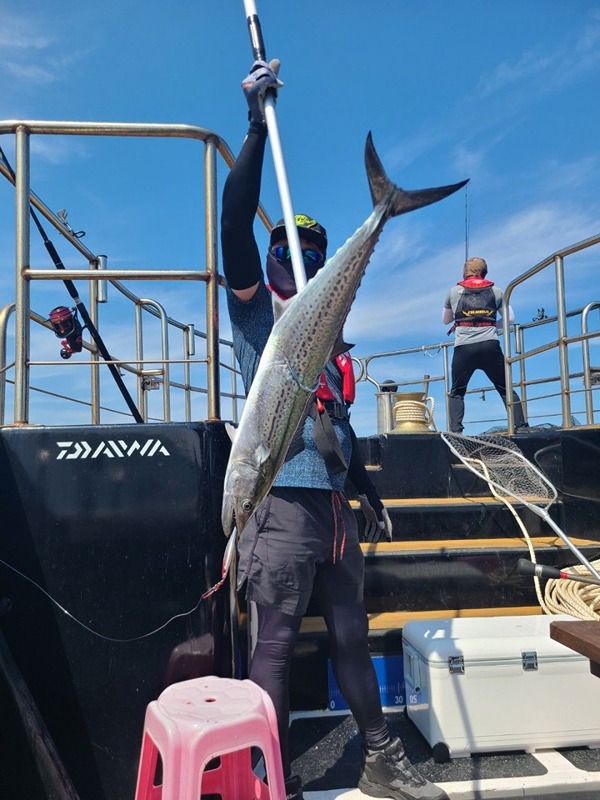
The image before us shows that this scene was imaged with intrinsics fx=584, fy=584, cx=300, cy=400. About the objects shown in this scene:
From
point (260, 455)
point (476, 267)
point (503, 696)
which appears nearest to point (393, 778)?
point (503, 696)

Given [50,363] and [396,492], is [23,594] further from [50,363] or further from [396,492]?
[396,492]

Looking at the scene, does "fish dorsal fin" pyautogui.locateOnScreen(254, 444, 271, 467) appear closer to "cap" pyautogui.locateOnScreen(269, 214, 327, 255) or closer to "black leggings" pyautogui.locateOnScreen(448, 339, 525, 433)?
"cap" pyautogui.locateOnScreen(269, 214, 327, 255)

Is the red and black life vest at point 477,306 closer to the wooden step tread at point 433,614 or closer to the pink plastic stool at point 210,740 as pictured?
the wooden step tread at point 433,614

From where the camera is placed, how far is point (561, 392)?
496 cm

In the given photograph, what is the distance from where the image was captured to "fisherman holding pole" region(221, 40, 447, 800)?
2.26 meters

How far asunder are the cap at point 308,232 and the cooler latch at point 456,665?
6.86 ft

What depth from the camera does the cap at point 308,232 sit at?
90.3 inches

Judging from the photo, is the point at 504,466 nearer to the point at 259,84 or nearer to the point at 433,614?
the point at 433,614

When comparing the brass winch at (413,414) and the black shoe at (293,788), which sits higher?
the brass winch at (413,414)

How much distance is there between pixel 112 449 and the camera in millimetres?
2463

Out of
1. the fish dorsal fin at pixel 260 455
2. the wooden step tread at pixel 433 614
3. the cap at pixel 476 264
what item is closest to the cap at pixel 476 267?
the cap at pixel 476 264

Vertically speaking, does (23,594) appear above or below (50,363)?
below

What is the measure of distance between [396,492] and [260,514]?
2.77 m

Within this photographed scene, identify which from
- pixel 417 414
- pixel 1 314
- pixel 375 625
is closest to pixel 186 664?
pixel 375 625
